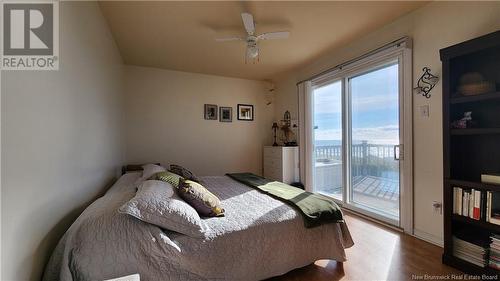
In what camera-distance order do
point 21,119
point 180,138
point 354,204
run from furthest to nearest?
point 180,138
point 354,204
point 21,119

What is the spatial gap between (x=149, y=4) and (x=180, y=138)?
8.23 ft

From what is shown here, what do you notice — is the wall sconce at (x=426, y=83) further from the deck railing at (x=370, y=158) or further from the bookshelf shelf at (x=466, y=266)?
the bookshelf shelf at (x=466, y=266)

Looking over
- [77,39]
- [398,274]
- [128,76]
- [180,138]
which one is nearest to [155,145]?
[180,138]

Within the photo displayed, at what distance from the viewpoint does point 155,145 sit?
13.6ft

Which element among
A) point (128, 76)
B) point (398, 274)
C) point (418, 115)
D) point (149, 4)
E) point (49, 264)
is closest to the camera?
point (49, 264)

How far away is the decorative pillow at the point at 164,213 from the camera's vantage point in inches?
51.3

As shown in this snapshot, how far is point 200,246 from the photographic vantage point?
140 centimetres

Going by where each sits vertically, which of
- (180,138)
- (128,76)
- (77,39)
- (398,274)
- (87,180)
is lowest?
(398,274)

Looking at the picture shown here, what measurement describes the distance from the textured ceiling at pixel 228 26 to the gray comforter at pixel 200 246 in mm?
1906

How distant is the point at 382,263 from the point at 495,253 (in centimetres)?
76

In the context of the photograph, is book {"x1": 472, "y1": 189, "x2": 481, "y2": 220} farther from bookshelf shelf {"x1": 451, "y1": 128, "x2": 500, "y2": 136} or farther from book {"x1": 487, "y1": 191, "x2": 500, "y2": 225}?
bookshelf shelf {"x1": 451, "y1": 128, "x2": 500, "y2": 136}

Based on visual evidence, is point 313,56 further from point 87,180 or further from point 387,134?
point 87,180

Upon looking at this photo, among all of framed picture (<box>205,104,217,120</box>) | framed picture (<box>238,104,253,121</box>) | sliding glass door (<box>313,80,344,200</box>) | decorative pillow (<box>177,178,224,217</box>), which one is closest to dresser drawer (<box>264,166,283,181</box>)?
sliding glass door (<box>313,80,344,200</box>)

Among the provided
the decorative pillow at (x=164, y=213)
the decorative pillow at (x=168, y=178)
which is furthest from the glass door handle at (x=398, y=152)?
the decorative pillow at (x=168, y=178)
